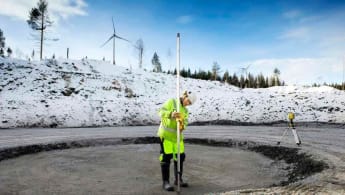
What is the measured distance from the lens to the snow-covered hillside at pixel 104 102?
75.5 ft

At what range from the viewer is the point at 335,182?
203 inches

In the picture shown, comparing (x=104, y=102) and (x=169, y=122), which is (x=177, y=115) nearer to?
(x=169, y=122)

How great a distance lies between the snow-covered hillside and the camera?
75.5ft

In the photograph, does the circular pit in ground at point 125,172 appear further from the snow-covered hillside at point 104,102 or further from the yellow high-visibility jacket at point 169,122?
the snow-covered hillside at point 104,102

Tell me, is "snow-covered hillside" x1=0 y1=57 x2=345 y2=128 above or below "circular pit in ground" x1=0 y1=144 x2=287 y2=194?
above

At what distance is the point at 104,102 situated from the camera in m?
27.8

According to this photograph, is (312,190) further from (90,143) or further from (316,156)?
(90,143)

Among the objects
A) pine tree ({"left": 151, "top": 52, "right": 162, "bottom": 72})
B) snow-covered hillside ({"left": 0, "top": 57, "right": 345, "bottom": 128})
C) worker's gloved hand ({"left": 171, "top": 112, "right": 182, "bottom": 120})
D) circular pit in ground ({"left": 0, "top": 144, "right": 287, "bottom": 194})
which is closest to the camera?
worker's gloved hand ({"left": 171, "top": 112, "right": 182, "bottom": 120})

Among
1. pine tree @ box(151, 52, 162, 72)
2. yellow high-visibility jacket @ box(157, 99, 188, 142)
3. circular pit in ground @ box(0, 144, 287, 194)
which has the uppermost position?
pine tree @ box(151, 52, 162, 72)

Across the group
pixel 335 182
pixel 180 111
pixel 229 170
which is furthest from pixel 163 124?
pixel 335 182

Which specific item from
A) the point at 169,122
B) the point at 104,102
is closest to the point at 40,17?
the point at 104,102

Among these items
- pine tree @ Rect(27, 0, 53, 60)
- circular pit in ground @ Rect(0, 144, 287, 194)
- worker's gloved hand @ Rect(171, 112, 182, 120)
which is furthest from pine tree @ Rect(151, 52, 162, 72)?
worker's gloved hand @ Rect(171, 112, 182, 120)

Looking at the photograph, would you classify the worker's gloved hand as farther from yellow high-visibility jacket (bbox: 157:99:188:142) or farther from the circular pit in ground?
the circular pit in ground

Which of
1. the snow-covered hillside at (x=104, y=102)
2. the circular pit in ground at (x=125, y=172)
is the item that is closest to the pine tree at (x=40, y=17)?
the snow-covered hillside at (x=104, y=102)
